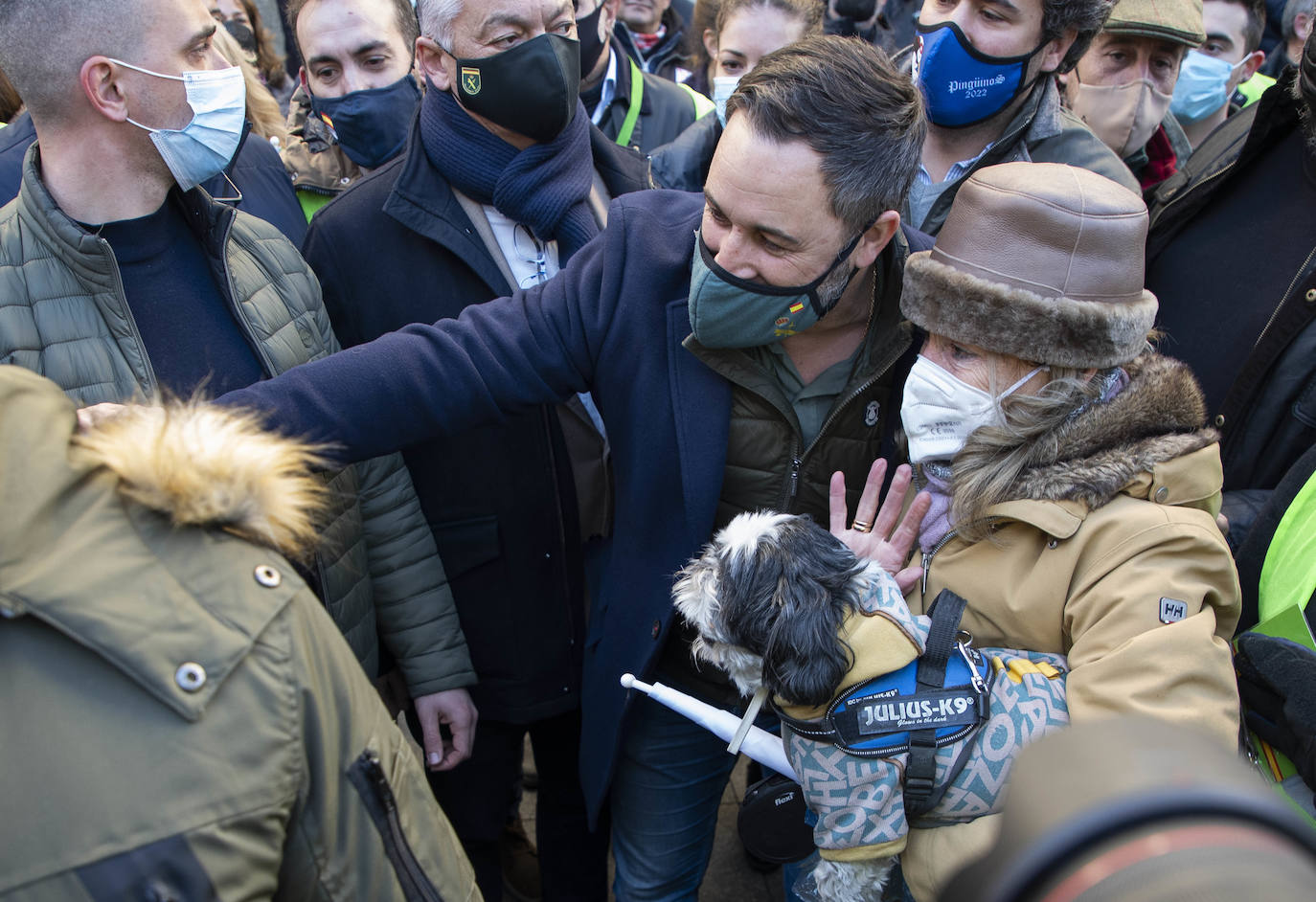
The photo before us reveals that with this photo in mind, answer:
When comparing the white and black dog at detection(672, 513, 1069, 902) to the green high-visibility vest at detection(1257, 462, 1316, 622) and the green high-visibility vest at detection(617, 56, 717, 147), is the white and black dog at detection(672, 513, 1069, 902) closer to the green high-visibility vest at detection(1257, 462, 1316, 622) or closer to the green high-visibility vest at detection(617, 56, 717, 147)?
the green high-visibility vest at detection(1257, 462, 1316, 622)

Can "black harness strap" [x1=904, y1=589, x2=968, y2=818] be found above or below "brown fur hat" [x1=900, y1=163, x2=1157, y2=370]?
below

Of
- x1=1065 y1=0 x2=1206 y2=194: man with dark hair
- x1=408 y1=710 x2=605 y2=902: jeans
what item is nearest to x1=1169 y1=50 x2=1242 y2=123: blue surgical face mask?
x1=1065 y1=0 x2=1206 y2=194: man with dark hair

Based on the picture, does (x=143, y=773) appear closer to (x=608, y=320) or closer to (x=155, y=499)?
(x=155, y=499)

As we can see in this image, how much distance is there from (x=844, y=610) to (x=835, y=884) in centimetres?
57

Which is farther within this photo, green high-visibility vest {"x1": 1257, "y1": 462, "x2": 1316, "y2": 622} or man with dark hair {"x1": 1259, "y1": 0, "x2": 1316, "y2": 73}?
man with dark hair {"x1": 1259, "y1": 0, "x2": 1316, "y2": 73}

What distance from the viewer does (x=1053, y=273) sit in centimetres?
173

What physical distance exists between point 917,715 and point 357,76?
2.93 meters

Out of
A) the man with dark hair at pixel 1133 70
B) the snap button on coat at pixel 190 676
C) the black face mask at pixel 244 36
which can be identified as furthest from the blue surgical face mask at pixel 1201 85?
the black face mask at pixel 244 36

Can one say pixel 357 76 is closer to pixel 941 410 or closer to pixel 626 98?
pixel 626 98

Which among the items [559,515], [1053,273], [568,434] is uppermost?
[1053,273]

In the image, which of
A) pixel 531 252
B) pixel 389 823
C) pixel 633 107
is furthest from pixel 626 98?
pixel 389 823

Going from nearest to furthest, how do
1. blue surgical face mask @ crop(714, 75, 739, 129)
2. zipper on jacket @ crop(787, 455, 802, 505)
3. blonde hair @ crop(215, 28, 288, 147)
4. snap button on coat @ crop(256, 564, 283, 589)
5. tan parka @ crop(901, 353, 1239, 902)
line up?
snap button on coat @ crop(256, 564, 283, 589), tan parka @ crop(901, 353, 1239, 902), zipper on jacket @ crop(787, 455, 802, 505), blonde hair @ crop(215, 28, 288, 147), blue surgical face mask @ crop(714, 75, 739, 129)

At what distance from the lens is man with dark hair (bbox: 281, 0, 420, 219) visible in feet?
10.6

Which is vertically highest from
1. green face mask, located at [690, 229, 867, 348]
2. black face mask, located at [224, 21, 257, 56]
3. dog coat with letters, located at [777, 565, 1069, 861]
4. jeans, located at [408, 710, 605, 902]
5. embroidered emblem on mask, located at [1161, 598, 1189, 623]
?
green face mask, located at [690, 229, 867, 348]
